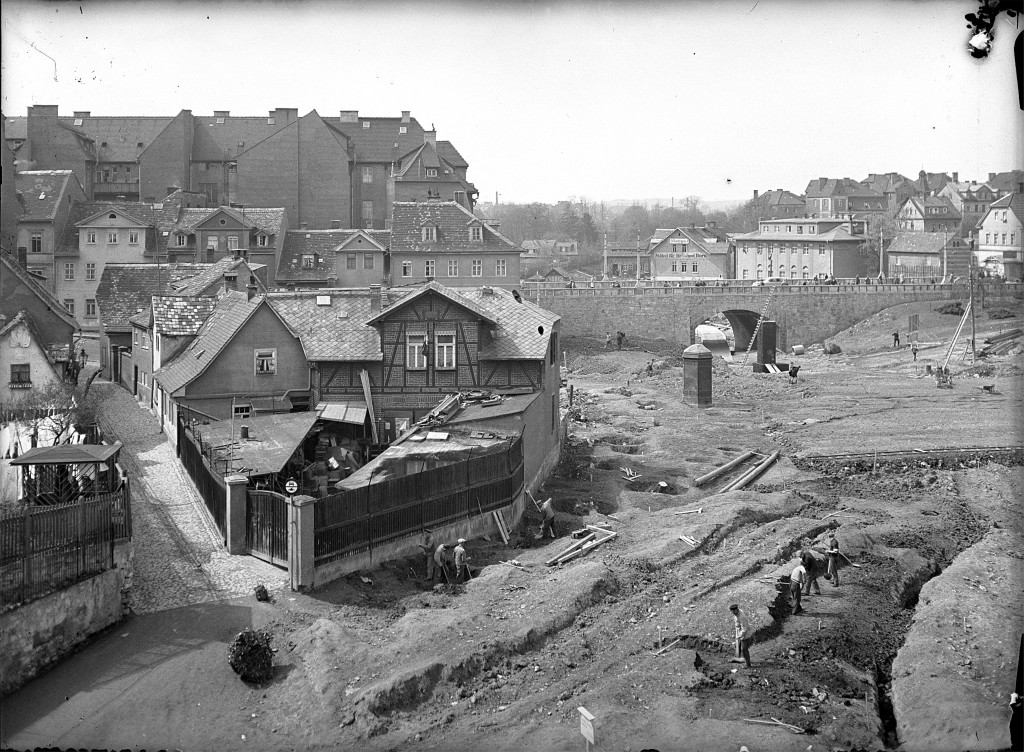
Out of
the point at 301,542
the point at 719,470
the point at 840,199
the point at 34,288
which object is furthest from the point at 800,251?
the point at 301,542

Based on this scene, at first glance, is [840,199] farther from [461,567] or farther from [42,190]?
[461,567]

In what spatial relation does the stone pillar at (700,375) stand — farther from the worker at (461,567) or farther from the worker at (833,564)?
the worker at (461,567)

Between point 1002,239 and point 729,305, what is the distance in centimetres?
3275

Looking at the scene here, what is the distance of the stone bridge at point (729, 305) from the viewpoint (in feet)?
271

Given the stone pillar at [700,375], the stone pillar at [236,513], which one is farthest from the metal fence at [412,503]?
the stone pillar at [700,375]

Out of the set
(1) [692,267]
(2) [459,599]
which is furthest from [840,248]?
(2) [459,599]

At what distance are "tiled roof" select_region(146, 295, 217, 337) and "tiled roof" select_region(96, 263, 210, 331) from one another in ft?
26.8

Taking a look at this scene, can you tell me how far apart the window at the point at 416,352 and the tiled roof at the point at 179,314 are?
9.26m

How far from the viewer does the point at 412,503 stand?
24.1 m

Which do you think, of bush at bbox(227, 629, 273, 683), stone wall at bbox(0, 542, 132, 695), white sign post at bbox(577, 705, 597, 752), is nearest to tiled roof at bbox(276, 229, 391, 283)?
stone wall at bbox(0, 542, 132, 695)

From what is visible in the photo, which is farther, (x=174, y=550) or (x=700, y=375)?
(x=700, y=375)

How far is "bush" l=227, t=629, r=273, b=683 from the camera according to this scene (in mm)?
17531

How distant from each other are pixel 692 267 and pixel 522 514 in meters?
85.4

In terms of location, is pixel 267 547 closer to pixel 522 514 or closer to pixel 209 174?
pixel 522 514
